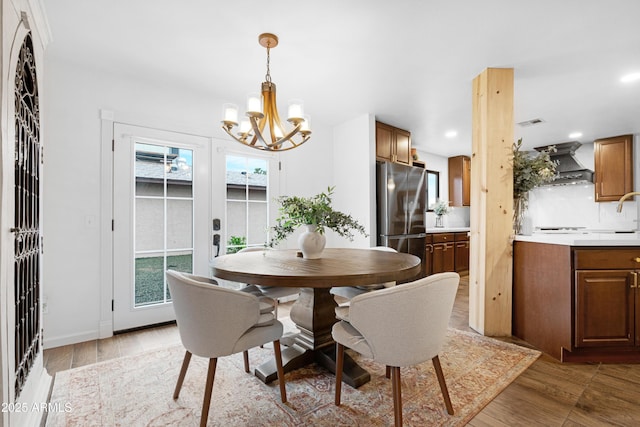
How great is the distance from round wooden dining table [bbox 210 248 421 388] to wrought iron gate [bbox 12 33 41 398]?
936mm

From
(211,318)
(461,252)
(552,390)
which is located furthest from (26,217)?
(461,252)

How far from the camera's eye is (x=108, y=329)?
2.66 m

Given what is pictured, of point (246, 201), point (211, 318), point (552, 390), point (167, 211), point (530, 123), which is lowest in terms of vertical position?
point (552, 390)

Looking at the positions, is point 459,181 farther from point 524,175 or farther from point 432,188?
point 524,175

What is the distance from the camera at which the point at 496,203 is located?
8.64ft

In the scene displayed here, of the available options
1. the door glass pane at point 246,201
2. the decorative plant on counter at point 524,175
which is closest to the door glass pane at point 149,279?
the door glass pane at point 246,201

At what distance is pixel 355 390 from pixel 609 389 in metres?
1.56

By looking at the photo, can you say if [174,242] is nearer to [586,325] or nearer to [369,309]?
[369,309]

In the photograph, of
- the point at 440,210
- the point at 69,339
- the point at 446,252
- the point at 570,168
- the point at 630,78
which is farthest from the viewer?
the point at 440,210

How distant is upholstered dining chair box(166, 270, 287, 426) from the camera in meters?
1.35

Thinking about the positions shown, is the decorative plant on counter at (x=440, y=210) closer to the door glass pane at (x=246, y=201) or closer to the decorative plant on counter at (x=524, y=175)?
the decorative plant on counter at (x=524, y=175)

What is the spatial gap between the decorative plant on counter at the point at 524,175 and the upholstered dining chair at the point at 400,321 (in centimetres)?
188

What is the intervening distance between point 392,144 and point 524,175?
73.4 inches

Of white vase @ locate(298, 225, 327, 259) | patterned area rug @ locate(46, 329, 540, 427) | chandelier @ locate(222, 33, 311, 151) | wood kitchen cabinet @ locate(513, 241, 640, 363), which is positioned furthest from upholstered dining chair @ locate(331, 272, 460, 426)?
wood kitchen cabinet @ locate(513, 241, 640, 363)
